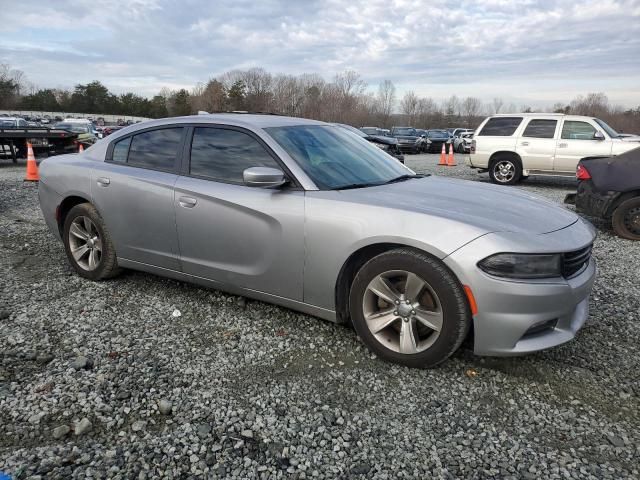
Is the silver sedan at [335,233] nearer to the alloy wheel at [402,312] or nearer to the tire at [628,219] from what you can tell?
Answer: the alloy wheel at [402,312]

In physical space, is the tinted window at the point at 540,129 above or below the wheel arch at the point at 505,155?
above

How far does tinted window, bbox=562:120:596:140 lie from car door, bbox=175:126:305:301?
417 inches

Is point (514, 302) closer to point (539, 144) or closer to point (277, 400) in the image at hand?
point (277, 400)

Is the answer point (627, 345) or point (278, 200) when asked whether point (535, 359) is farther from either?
point (278, 200)

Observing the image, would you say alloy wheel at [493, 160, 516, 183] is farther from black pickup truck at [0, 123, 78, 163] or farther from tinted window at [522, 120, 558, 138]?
black pickup truck at [0, 123, 78, 163]

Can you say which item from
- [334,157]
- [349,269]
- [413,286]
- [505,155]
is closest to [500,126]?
[505,155]

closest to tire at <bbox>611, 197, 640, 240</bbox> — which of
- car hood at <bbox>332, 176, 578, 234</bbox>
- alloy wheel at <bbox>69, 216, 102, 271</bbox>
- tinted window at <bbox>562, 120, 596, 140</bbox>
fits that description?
car hood at <bbox>332, 176, 578, 234</bbox>

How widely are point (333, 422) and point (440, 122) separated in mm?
79559

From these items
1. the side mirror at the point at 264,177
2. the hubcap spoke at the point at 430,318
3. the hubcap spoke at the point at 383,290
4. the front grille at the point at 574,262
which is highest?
the side mirror at the point at 264,177

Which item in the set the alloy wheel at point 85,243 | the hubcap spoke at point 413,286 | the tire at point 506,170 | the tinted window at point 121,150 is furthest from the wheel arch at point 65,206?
the tire at point 506,170

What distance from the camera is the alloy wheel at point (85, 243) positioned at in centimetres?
439

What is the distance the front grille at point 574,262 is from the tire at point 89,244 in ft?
11.7

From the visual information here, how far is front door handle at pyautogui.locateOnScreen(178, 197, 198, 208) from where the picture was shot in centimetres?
362

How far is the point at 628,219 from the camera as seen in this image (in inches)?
262
